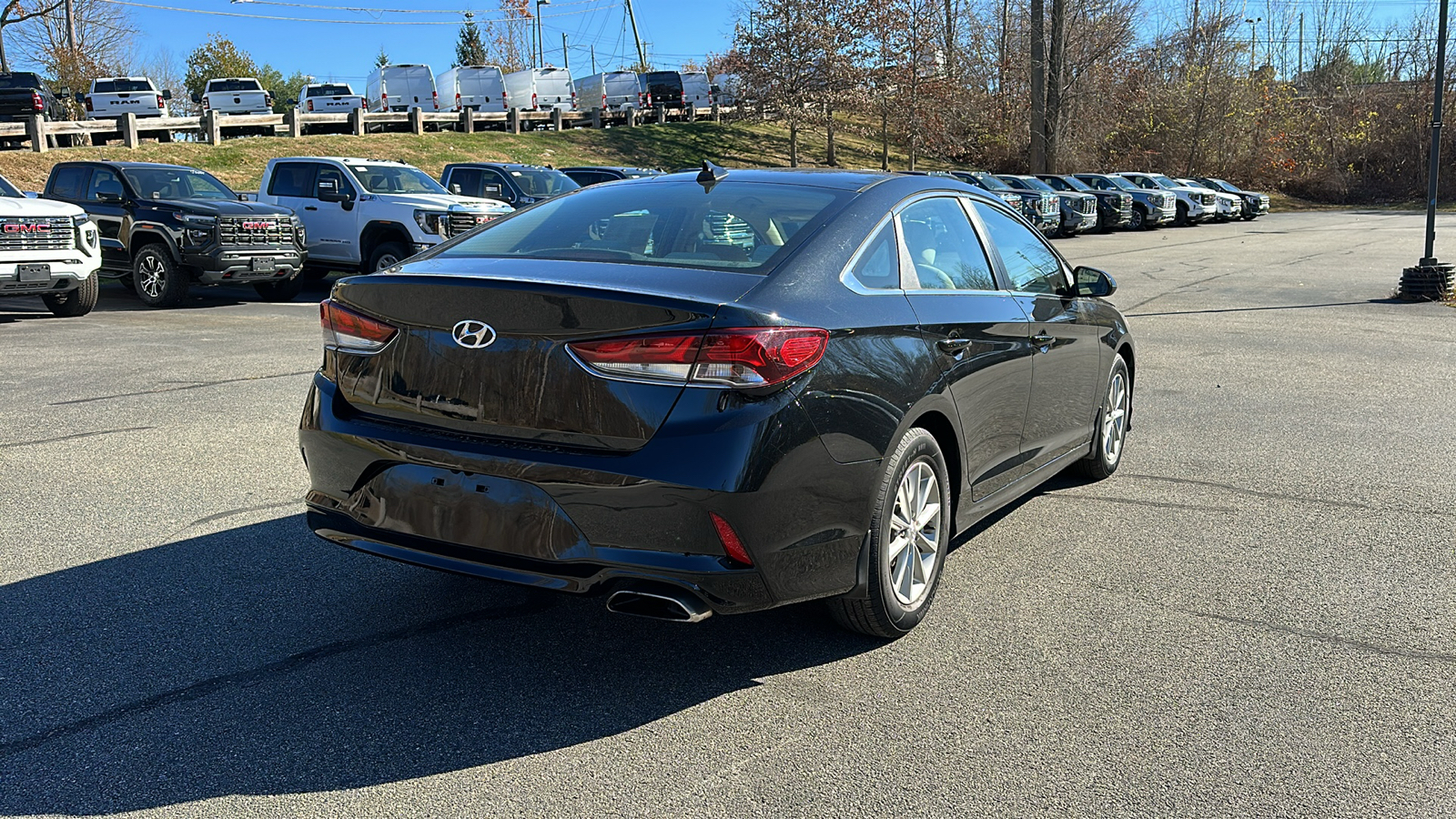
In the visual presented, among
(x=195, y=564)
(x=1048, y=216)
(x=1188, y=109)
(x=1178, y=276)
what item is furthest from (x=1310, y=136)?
(x=195, y=564)

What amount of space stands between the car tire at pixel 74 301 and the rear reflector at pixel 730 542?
13155 mm

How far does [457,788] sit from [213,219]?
536 inches

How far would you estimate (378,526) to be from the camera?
3.81 metres

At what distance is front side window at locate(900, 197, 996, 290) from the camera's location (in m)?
4.53

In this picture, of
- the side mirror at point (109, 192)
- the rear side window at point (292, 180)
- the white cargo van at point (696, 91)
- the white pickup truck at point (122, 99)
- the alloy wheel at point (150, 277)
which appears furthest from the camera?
the white cargo van at point (696, 91)

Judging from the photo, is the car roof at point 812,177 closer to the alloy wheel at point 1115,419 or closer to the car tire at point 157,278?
the alloy wheel at point 1115,419

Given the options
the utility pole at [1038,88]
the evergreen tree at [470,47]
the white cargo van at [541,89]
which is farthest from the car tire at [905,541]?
the evergreen tree at [470,47]

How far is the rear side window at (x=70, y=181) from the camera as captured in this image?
16.1m

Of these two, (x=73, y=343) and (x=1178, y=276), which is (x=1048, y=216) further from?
(x=73, y=343)

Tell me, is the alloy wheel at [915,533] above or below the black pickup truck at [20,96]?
below

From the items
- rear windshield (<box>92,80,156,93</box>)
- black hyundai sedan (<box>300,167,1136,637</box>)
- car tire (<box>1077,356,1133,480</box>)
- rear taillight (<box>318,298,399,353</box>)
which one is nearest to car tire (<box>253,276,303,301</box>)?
car tire (<box>1077,356,1133,480</box>)

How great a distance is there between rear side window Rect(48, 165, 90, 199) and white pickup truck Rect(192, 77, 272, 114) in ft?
90.2

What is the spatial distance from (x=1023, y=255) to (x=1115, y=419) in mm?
1485

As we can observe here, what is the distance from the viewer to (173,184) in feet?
52.5
